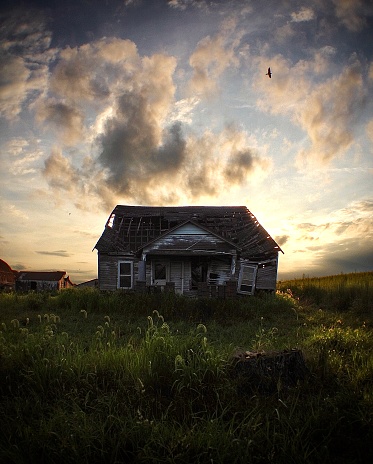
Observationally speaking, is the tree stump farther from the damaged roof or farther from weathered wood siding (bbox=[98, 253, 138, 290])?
weathered wood siding (bbox=[98, 253, 138, 290])

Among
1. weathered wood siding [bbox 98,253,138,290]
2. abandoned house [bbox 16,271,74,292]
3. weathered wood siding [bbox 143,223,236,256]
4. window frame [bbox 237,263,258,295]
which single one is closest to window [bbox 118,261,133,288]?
weathered wood siding [bbox 98,253,138,290]

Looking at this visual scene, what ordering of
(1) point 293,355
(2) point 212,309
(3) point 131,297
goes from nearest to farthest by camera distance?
(1) point 293,355 → (2) point 212,309 → (3) point 131,297

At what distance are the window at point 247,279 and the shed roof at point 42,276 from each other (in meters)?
30.8

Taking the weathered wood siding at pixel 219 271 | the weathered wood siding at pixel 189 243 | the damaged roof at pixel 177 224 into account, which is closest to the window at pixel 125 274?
the damaged roof at pixel 177 224

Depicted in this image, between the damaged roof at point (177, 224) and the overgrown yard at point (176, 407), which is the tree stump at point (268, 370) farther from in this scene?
the damaged roof at point (177, 224)

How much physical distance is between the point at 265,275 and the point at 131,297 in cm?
1180

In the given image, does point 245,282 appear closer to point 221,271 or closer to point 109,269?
point 221,271

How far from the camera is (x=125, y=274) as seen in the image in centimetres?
2350

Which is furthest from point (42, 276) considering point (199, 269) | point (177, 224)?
point (199, 269)

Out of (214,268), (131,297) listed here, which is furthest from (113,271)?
(131,297)

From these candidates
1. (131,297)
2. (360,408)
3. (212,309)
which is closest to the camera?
(360,408)

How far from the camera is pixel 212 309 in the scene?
40.2 ft

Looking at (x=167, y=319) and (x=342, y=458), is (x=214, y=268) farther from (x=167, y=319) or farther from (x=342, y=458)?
(x=342, y=458)

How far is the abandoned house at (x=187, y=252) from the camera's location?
66.9 feet
